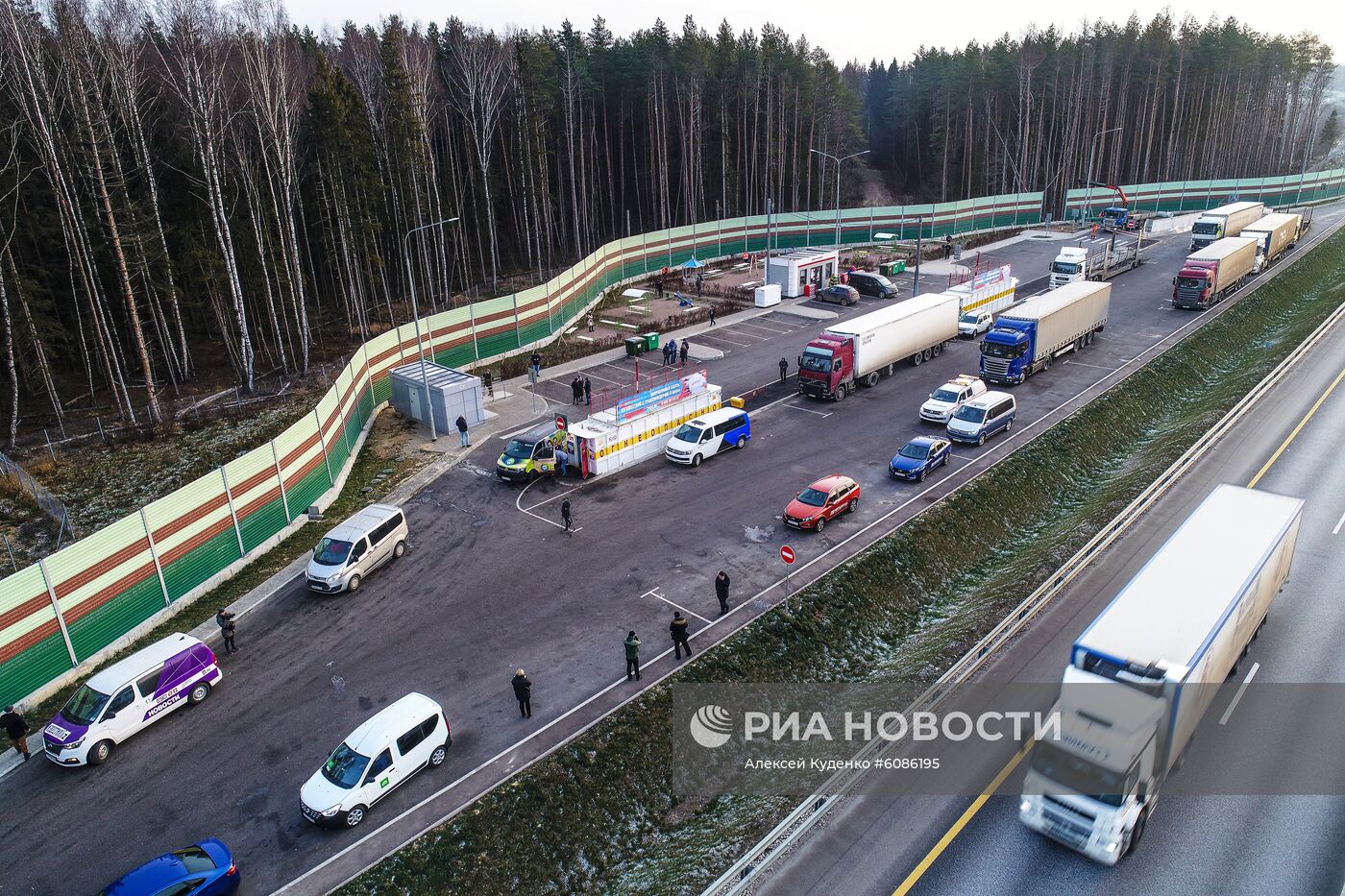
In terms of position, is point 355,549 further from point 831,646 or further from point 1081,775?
point 1081,775

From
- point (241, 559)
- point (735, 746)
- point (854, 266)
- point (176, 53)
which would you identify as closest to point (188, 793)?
point (241, 559)

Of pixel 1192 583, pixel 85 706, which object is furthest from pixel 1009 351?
pixel 85 706

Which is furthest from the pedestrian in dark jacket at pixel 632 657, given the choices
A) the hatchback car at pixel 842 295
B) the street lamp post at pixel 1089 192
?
the street lamp post at pixel 1089 192

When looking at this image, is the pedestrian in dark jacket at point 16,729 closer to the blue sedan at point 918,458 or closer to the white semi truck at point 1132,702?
the white semi truck at point 1132,702

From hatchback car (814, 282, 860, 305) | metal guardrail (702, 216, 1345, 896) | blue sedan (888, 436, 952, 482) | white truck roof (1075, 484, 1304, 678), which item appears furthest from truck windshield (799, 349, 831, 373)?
white truck roof (1075, 484, 1304, 678)

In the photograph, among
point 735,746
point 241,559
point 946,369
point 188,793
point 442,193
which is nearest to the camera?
point 188,793

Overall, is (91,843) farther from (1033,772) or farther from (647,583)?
(1033,772)

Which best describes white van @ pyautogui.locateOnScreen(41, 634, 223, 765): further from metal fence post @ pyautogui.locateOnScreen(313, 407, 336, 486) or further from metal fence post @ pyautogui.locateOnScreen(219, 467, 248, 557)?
metal fence post @ pyautogui.locateOnScreen(313, 407, 336, 486)
